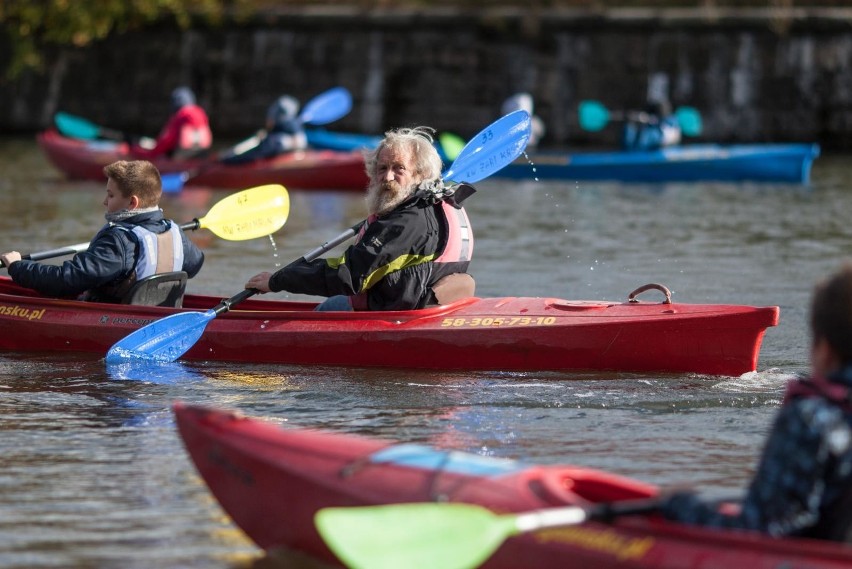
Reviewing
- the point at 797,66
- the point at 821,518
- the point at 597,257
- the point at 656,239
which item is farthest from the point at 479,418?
the point at 797,66

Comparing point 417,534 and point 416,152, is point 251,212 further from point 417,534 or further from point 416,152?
point 417,534

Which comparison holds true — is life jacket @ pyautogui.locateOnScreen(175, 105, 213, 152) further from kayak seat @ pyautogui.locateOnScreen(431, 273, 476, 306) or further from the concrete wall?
kayak seat @ pyautogui.locateOnScreen(431, 273, 476, 306)

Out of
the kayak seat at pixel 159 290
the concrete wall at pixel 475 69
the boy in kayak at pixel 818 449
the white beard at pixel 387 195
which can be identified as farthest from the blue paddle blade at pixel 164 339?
the concrete wall at pixel 475 69

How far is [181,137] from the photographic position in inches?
617

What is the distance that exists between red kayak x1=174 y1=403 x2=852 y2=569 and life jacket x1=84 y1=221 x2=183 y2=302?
266 cm

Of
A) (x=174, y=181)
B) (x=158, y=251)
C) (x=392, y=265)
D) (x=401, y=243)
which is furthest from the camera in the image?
(x=174, y=181)

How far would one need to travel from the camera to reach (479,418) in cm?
559

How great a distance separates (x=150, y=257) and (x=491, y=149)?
1978 millimetres

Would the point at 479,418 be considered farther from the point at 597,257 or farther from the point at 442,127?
the point at 442,127

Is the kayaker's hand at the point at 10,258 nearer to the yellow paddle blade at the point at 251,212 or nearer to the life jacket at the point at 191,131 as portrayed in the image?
the yellow paddle blade at the point at 251,212

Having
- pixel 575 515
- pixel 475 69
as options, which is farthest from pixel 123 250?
pixel 475 69

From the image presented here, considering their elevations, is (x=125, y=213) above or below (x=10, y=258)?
above

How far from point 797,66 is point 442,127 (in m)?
5.01

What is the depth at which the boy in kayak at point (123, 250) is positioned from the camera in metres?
6.39
